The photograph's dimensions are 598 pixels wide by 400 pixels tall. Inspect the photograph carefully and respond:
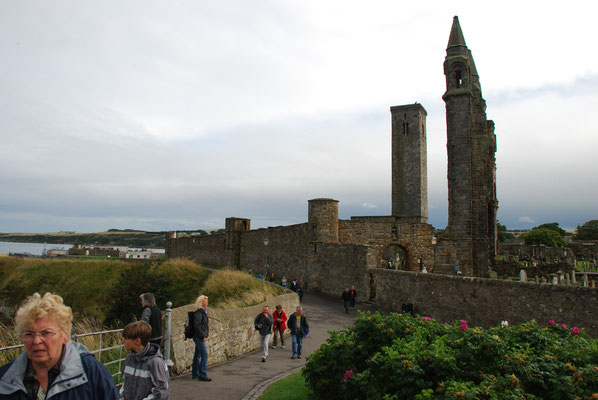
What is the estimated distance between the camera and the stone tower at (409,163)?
5409cm

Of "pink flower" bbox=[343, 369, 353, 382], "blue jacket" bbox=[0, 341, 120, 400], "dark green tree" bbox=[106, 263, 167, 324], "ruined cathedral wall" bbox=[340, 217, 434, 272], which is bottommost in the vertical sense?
"dark green tree" bbox=[106, 263, 167, 324]

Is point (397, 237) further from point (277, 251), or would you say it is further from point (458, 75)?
point (458, 75)

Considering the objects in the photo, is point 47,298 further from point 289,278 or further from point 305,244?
point 289,278

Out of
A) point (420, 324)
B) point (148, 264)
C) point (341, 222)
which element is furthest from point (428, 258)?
point (420, 324)

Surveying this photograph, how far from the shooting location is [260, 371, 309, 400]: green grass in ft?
24.3

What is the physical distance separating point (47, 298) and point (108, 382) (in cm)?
70

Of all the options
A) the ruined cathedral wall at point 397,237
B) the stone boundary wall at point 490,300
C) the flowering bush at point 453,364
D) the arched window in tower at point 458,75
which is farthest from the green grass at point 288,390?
the arched window in tower at point 458,75

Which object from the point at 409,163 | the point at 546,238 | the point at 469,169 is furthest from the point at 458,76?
the point at 546,238

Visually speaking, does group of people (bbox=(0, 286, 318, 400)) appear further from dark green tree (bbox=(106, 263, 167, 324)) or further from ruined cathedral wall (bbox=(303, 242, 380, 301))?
dark green tree (bbox=(106, 263, 167, 324))

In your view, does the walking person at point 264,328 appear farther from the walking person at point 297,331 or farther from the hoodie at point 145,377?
the hoodie at point 145,377

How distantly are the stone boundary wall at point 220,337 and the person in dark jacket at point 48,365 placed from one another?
6283 millimetres

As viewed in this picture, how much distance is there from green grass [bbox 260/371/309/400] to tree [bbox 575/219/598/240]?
7639cm

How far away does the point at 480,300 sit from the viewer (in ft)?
45.2

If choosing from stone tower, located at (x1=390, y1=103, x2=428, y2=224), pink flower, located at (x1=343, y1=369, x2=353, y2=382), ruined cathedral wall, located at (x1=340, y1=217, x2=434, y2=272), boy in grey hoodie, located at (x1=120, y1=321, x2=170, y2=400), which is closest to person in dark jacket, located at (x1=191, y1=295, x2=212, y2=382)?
pink flower, located at (x1=343, y1=369, x2=353, y2=382)
